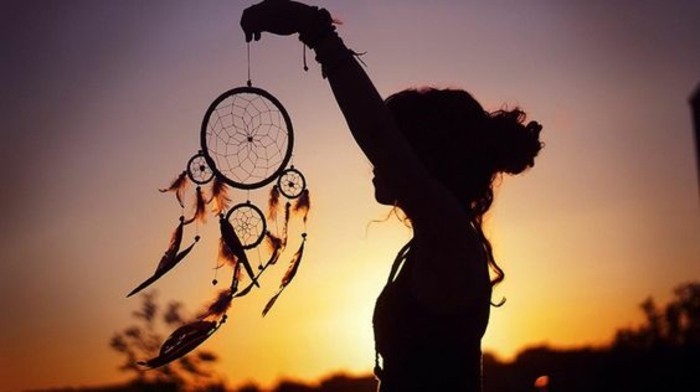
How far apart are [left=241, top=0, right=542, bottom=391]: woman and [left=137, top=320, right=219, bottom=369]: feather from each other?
3.63ft

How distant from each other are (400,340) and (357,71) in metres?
0.71

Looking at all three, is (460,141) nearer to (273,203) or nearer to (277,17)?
(277,17)

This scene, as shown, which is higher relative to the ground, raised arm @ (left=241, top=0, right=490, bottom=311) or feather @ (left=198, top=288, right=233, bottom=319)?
feather @ (left=198, top=288, right=233, bottom=319)

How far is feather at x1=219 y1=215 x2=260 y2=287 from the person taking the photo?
3854 mm

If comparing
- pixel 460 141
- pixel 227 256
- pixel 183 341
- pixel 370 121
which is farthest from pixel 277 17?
pixel 227 256

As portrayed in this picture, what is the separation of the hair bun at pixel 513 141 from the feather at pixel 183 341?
132 centimetres

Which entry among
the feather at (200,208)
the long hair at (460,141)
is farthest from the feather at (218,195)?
the long hair at (460,141)

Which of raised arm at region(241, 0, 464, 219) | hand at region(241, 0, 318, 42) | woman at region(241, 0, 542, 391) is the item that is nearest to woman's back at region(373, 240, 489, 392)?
woman at region(241, 0, 542, 391)

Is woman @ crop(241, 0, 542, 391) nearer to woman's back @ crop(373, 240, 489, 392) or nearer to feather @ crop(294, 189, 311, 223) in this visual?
woman's back @ crop(373, 240, 489, 392)

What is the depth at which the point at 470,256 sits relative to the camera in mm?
2713

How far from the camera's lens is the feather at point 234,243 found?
3854 mm

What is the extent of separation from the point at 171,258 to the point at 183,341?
44cm

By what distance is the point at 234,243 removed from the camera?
161 inches

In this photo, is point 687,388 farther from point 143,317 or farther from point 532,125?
point 532,125
